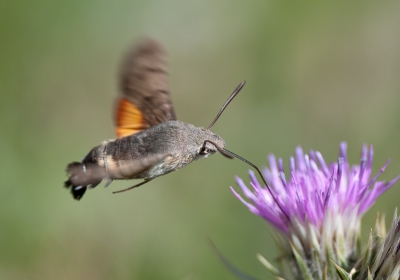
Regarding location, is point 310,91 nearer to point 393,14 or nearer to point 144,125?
point 393,14

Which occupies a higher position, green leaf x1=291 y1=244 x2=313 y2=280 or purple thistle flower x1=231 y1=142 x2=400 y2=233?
purple thistle flower x1=231 y1=142 x2=400 y2=233

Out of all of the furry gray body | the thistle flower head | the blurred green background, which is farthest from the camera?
the blurred green background

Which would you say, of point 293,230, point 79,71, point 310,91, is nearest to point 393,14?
point 310,91

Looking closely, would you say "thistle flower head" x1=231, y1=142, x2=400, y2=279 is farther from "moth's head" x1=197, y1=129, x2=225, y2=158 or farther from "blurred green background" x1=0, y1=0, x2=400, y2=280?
"blurred green background" x1=0, y1=0, x2=400, y2=280

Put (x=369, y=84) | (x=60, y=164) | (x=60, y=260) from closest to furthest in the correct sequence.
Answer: (x=60, y=260), (x=60, y=164), (x=369, y=84)

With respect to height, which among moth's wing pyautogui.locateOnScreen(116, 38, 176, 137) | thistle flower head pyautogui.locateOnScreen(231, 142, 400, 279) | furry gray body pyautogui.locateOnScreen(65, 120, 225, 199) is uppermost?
moth's wing pyautogui.locateOnScreen(116, 38, 176, 137)

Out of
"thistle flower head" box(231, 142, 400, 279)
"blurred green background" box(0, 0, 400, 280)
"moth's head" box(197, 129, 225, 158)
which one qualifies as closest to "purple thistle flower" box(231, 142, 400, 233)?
"thistle flower head" box(231, 142, 400, 279)

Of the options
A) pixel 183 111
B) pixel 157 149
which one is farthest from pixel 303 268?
pixel 183 111

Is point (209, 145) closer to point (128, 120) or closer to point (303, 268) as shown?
point (128, 120)
